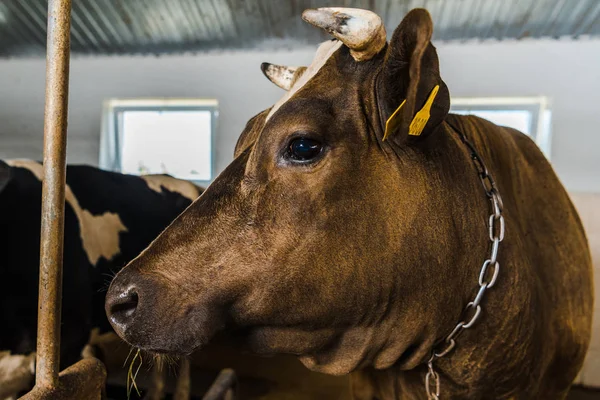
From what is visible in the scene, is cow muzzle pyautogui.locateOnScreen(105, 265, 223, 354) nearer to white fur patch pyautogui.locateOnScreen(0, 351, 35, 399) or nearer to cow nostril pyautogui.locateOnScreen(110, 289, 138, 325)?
cow nostril pyautogui.locateOnScreen(110, 289, 138, 325)

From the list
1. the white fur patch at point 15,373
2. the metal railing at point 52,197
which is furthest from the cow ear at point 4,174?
the metal railing at point 52,197

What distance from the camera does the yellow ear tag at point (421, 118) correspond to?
96cm

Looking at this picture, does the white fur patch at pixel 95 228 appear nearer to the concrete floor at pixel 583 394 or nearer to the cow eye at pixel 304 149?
the cow eye at pixel 304 149

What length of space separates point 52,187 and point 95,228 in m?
1.19

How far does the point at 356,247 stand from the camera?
3.42 ft

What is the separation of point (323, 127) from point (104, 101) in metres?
3.28

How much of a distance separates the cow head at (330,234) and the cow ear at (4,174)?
96 centimetres

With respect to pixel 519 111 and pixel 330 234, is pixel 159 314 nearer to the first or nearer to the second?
pixel 330 234

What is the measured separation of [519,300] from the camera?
3.94 feet

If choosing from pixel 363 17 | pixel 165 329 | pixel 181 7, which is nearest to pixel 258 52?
pixel 181 7

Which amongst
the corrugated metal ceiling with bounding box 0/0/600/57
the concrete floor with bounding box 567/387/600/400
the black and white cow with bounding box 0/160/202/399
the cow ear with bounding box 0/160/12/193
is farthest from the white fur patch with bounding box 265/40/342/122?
the concrete floor with bounding box 567/387/600/400

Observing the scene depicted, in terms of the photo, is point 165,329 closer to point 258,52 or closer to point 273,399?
point 273,399

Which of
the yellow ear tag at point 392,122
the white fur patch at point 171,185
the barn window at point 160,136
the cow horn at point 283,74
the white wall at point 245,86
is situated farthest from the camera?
the barn window at point 160,136

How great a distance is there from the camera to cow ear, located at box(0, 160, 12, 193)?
5.38ft
